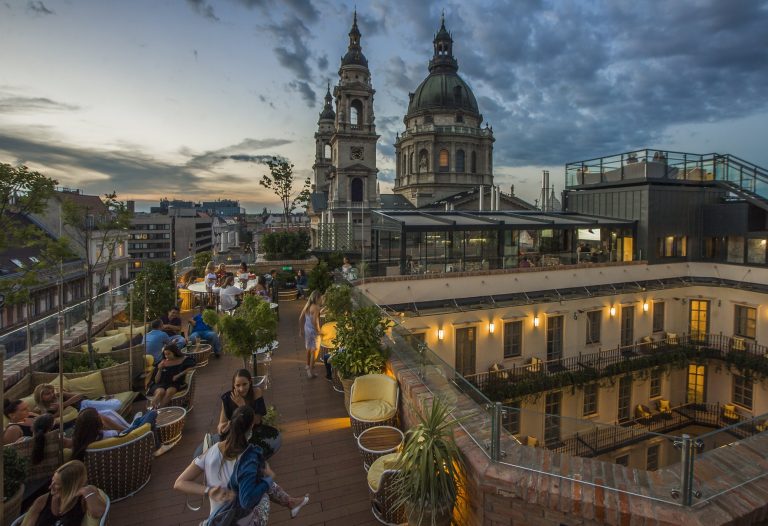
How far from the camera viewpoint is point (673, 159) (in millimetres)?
→ 20969

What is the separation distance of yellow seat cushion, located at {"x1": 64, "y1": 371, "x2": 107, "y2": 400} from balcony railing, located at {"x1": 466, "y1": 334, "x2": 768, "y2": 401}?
12538 millimetres

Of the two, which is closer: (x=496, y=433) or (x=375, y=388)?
(x=496, y=433)

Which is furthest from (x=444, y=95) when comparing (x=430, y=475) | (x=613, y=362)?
(x=430, y=475)

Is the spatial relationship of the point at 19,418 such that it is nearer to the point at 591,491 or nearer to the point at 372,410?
the point at 372,410

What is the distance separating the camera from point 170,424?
5.78 meters

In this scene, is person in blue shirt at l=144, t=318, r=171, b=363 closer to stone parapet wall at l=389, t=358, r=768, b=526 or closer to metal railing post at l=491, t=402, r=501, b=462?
stone parapet wall at l=389, t=358, r=768, b=526

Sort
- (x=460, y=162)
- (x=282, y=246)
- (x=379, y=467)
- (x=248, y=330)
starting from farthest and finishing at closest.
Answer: (x=460, y=162), (x=282, y=246), (x=248, y=330), (x=379, y=467)

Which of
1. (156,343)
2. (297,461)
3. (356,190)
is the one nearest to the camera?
(297,461)

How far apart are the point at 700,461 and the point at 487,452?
1.98 m

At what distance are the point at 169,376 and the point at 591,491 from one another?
237 inches

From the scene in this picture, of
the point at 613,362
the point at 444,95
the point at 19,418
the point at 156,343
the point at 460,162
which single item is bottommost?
the point at 613,362

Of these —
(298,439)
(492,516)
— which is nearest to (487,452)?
(492,516)

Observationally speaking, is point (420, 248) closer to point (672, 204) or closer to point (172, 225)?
point (672, 204)

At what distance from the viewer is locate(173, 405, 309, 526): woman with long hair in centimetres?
371
